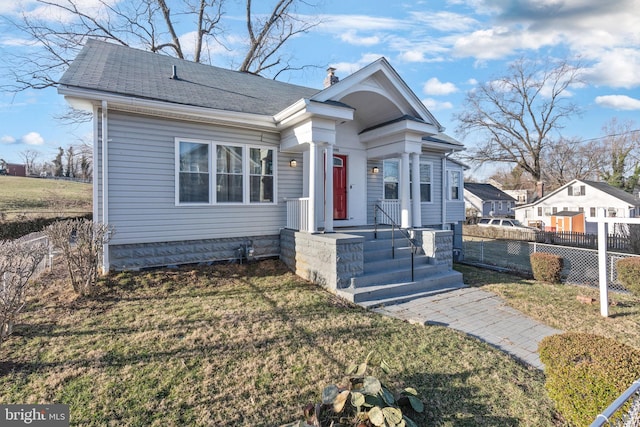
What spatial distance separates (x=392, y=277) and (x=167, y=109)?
6.10 meters

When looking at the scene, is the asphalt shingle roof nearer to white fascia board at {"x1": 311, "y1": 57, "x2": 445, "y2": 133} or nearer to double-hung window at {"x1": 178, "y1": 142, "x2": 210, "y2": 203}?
white fascia board at {"x1": 311, "y1": 57, "x2": 445, "y2": 133}

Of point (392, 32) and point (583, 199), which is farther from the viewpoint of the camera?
point (583, 199)

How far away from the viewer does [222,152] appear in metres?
7.89

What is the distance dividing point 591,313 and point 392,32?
10901 millimetres

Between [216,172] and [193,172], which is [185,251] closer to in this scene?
[193,172]

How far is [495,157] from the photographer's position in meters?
35.4

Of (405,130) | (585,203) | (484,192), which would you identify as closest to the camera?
(405,130)

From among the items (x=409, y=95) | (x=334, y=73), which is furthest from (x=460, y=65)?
(x=409, y=95)

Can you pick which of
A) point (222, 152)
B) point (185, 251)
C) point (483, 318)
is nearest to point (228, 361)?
point (483, 318)

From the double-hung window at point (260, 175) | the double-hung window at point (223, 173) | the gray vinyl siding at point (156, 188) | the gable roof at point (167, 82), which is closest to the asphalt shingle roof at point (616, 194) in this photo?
the gable roof at point (167, 82)

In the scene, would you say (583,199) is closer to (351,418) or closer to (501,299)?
(501,299)

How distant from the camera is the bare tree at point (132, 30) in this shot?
44.9 ft

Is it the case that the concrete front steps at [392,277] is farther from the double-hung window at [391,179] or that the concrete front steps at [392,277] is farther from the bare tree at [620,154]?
the bare tree at [620,154]

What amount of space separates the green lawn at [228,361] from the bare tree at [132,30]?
542 inches
